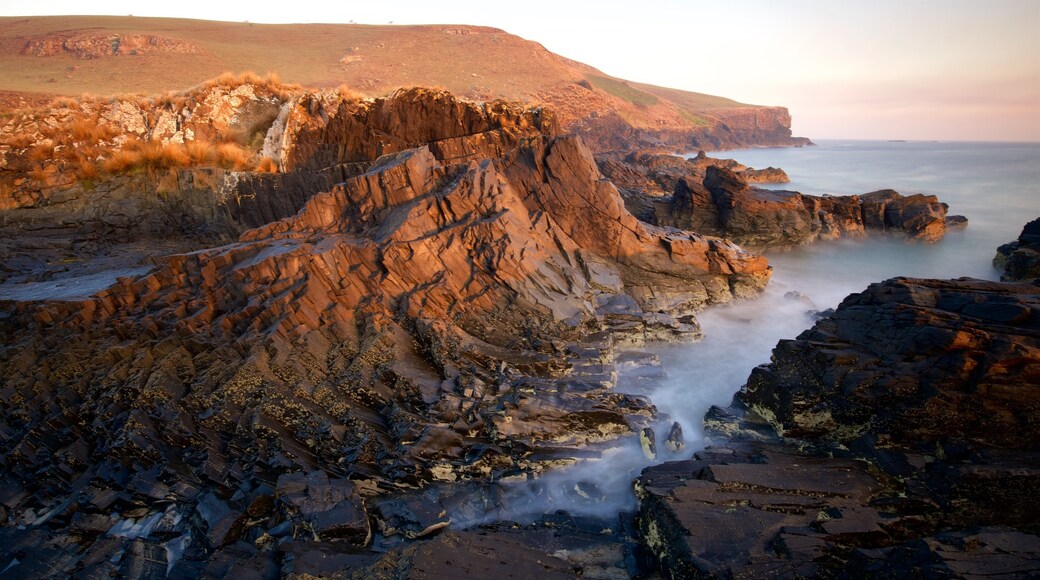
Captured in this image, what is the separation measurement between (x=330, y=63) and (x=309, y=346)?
6247 cm

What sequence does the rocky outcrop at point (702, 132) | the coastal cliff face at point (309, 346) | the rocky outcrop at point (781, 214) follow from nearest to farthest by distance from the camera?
the coastal cliff face at point (309, 346)
the rocky outcrop at point (781, 214)
the rocky outcrop at point (702, 132)

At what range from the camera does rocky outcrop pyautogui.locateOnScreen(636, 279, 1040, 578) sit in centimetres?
579

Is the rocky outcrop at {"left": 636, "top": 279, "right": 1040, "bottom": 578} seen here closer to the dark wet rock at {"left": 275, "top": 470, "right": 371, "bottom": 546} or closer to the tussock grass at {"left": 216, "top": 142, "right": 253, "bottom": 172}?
the dark wet rock at {"left": 275, "top": 470, "right": 371, "bottom": 546}

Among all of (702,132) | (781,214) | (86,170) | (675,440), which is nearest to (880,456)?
(675,440)

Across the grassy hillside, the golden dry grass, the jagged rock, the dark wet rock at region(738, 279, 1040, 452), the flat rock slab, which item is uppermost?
the grassy hillside

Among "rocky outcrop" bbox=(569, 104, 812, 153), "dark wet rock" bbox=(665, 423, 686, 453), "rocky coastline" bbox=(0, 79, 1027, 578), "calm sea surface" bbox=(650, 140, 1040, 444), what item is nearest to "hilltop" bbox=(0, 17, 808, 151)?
"rocky outcrop" bbox=(569, 104, 812, 153)

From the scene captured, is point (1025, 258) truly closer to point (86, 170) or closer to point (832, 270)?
point (832, 270)

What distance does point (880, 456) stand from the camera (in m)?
7.80

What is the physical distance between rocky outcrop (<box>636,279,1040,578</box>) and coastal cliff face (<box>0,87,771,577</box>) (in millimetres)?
2555

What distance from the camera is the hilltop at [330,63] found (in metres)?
41.8

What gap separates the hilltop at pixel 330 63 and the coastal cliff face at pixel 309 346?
20767 mm

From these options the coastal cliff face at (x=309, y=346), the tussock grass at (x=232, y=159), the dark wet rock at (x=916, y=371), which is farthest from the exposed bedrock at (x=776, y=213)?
the tussock grass at (x=232, y=159)

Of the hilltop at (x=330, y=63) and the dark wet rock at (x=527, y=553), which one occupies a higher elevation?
the hilltop at (x=330, y=63)

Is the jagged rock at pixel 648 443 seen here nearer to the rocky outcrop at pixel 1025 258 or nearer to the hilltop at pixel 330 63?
the rocky outcrop at pixel 1025 258
